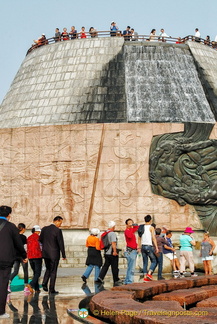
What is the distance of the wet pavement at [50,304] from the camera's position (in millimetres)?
7898

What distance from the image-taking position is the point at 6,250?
26.3 ft

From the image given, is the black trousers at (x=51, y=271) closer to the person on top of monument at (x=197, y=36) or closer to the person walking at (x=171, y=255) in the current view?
the person walking at (x=171, y=255)

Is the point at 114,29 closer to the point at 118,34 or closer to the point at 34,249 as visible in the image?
the point at 118,34

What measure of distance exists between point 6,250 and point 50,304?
1.74 meters

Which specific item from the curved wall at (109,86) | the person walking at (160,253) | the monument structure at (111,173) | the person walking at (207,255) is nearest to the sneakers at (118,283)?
the person walking at (160,253)

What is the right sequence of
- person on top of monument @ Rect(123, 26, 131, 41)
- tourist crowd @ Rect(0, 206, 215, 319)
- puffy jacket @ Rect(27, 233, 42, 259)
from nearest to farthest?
tourist crowd @ Rect(0, 206, 215, 319), puffy jacket @ Rect(27, 233, 42, 259), person on top of monument @ Rect(123, 26, 131, 41)

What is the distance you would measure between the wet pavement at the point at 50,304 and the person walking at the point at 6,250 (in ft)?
1.05

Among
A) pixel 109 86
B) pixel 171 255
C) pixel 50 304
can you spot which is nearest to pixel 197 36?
pixel 109 86

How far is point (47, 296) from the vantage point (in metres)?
10.5

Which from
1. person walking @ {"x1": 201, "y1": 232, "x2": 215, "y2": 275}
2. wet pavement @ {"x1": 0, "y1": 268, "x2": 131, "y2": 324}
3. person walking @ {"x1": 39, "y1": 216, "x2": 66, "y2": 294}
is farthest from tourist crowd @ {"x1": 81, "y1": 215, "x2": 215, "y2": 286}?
person walking @ {"x1": 39, "y1": 216, "x2": 66, "y2": 294}

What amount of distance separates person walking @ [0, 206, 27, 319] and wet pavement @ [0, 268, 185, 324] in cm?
32

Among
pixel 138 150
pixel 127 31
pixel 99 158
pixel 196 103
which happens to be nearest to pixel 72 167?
pixel 99 158

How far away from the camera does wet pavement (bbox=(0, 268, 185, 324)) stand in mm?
7898

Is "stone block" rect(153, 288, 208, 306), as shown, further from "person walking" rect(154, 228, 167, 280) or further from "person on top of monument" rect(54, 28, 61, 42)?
"person on top of monument" rect(54, 28, 61, 42)
